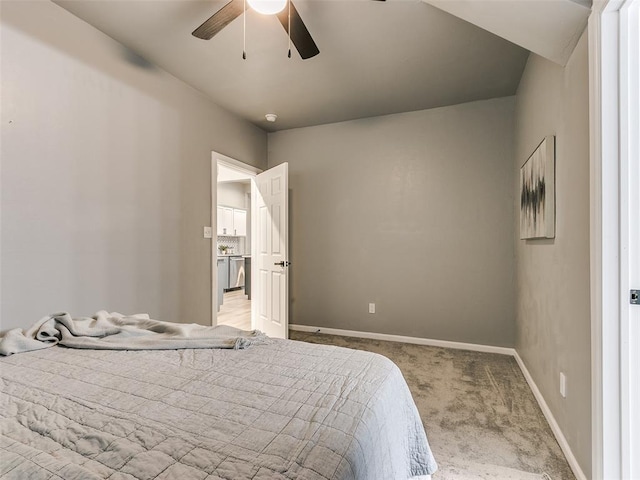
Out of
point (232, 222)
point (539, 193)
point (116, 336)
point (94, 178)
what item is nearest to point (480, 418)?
point (539, 193)

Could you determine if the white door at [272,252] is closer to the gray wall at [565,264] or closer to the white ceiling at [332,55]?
the white ceiling at [332,55]

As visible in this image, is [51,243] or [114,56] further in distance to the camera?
[114,56]

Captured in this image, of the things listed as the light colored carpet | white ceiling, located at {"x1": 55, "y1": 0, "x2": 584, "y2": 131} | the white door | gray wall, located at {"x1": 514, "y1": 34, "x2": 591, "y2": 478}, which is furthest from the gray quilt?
the white door

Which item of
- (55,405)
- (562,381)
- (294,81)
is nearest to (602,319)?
(562,381)

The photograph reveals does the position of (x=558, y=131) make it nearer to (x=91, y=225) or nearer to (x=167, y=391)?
(x=167, y=391)

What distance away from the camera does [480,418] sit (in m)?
2.08

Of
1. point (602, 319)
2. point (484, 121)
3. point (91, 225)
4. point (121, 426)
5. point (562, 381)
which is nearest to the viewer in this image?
point (121, 426)

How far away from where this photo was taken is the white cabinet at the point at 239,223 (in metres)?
8.24

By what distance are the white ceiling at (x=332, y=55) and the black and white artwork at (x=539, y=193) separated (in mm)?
863

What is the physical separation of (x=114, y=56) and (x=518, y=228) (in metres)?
3.67

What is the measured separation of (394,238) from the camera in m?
3.77

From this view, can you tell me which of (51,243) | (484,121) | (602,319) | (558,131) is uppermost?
(484,121)

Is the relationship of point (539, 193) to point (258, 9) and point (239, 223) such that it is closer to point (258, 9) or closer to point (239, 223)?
point (258, 9)

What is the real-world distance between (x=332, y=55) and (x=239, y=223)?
6343mm
